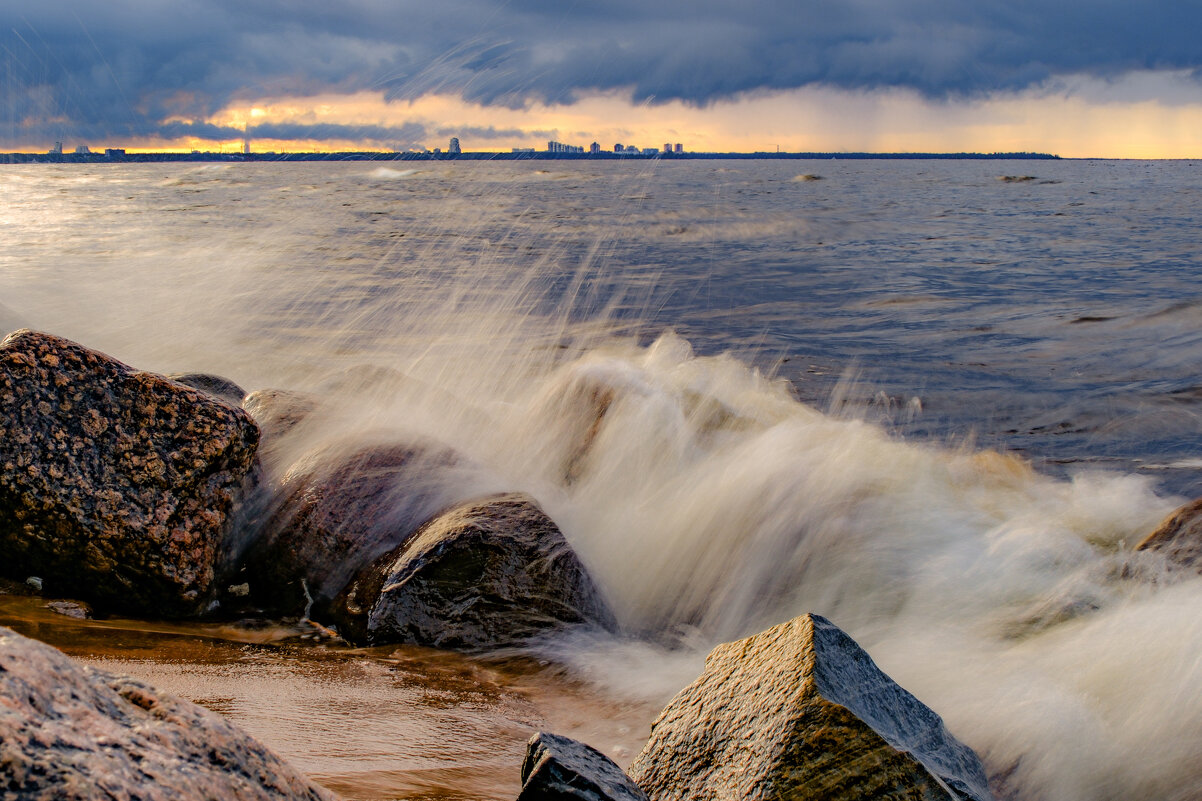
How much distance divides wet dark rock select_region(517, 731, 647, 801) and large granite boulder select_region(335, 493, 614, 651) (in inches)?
75.0

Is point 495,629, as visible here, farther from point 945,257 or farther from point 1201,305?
point 945,257

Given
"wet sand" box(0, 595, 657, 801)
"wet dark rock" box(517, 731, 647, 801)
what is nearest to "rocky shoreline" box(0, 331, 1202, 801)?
"wet dark rock" box(517, 731, 647, 801)

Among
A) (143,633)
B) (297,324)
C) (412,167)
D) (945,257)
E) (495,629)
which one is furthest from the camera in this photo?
(412,167)

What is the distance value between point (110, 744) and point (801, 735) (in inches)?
66.5

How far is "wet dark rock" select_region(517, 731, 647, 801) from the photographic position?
2.07m

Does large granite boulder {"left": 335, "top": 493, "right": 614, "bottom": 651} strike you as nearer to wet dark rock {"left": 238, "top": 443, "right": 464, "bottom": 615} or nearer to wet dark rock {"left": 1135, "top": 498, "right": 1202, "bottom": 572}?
wet dark rock {"left": 238, "top": 443, "right": 464, "bottom": 615}

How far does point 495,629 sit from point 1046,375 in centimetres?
807

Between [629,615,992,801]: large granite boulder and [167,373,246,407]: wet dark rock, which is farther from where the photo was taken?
[167,373,246,407]: wet dark rock

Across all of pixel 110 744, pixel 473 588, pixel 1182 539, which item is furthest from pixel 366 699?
pixel 1182 539

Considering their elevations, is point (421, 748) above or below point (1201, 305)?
below

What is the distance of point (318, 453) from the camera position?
5.11 meters

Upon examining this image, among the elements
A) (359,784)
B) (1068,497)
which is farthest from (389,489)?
(1068,497)

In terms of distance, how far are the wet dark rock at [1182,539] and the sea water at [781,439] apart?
0.09m

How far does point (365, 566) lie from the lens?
14.7 feet
